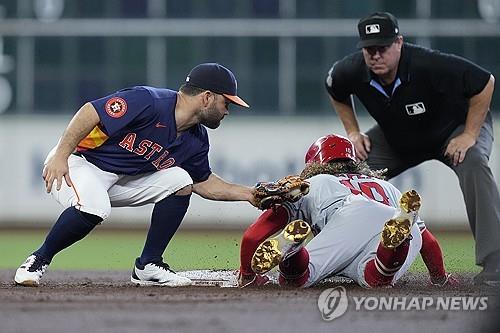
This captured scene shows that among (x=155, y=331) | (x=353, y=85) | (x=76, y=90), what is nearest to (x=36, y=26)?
(x=76, y=90)

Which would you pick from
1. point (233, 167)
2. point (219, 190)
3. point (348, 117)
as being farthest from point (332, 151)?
point (233, 167)

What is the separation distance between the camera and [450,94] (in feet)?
21.8

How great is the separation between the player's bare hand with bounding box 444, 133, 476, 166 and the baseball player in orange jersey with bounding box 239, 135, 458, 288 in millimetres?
782

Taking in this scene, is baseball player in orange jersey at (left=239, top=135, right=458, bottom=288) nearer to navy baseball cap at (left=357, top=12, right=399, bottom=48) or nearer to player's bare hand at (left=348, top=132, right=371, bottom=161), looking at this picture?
navy baseball cap at (left=357, top=12, right=399, bottom=48)

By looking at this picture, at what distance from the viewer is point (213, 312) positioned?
4.35 m

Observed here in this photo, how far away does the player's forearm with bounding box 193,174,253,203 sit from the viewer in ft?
19.3

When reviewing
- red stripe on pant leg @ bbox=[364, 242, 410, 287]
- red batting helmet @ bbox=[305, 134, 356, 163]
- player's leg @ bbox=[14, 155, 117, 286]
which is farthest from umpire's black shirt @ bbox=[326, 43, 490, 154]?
player's leg @ bbox=[14, 155, 117, 286]

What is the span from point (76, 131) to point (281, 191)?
1.14 meters

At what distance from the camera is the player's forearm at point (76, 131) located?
18.1ft

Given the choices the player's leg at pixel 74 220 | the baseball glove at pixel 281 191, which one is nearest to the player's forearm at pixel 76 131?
the player's leg at pixel 74 220

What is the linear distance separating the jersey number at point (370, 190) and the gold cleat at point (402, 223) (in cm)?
62

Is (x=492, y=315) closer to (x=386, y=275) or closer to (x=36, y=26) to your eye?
(x=386, y=275)

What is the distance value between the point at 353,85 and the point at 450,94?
651 mm

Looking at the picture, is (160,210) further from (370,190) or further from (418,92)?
(418,92)
